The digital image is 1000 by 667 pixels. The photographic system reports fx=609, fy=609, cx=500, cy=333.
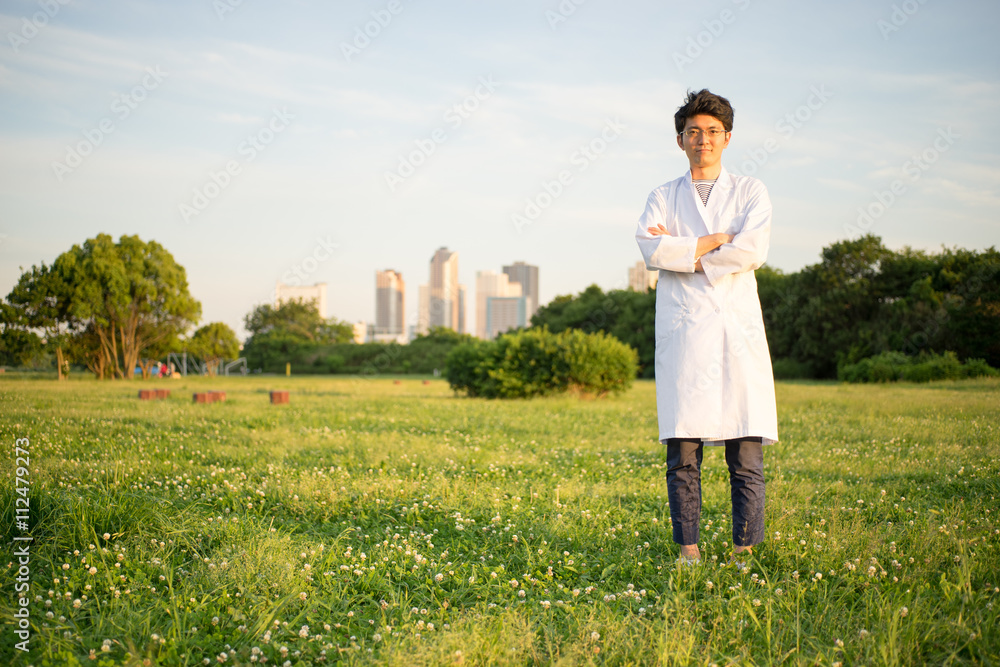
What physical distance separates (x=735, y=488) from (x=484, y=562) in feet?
4.70

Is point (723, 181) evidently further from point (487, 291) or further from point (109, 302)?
point (487, 291)

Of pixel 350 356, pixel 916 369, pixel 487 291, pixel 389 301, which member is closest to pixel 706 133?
pixel 916 369

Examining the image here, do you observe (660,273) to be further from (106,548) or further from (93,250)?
(93,250)

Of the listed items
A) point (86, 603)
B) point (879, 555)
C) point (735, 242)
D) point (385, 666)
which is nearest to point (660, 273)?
point (735, 242)

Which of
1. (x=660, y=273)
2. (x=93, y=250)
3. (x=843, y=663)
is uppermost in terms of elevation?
(x=93, y=250)

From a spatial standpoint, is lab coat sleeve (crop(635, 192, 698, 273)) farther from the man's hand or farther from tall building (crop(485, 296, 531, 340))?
tall building (crop(485, 296, 531, 340))

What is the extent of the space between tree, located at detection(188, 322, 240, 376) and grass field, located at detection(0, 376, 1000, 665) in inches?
1267

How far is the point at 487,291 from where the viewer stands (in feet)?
618

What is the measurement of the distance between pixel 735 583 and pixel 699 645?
0.64 m

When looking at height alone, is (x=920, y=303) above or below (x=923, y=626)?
above

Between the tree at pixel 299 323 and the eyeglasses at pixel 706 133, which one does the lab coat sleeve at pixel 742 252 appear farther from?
the tree at pixel 299 323

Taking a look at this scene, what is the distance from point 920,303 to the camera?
92.5 feet

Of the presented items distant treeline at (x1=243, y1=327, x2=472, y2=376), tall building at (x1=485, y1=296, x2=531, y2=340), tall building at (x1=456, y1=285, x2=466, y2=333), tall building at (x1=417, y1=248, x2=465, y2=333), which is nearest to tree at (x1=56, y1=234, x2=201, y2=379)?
distant treeline at (x1=243, y1=327, x2=472, y2=376)

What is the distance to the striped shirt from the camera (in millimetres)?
3537
